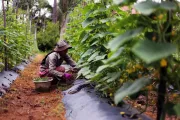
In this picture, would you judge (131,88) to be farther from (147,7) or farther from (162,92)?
(147,7)

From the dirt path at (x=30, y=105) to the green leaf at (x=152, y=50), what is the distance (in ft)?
7.19

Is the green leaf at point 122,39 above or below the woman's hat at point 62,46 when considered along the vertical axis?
above

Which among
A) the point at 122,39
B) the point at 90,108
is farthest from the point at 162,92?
the point at 90,108

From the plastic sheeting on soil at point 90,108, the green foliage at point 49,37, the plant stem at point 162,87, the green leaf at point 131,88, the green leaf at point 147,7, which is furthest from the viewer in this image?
the green foliage at point 49,37

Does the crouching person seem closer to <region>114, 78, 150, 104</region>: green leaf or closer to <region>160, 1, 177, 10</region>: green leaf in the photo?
<region>114, 78, 150, 104</region>: green leaf

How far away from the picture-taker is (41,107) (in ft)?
11.8

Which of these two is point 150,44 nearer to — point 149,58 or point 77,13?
point 149,58

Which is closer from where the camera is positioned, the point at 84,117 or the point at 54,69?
the point at 84,117

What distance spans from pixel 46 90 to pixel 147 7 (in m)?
3.54

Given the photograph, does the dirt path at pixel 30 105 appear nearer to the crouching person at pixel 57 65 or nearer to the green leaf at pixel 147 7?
the crouching person at pixel 57 65

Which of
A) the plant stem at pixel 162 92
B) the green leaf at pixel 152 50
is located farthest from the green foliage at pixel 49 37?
the green leaf at pixel 152 50

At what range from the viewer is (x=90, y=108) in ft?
9.21

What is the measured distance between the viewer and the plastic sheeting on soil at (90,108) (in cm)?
242

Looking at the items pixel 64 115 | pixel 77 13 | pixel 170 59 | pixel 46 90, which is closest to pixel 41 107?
pixel 64 115
